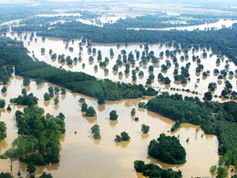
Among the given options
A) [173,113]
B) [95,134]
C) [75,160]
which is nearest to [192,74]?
[173,113]

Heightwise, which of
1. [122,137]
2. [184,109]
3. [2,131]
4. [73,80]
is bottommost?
[122,137]

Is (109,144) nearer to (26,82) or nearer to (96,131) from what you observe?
(96,131)

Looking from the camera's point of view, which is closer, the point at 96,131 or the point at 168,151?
the point at 168,151

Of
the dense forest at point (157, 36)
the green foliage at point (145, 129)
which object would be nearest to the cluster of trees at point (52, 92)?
the green foliage at point (145, 129)

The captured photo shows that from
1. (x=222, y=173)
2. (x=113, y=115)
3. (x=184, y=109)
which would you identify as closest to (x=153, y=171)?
(x=222, y=173)

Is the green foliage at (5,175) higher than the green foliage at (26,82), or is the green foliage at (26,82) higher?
the green foliage at (26,82)

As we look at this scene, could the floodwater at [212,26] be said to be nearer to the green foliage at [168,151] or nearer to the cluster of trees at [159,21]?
the cluster of trees at [159,21]

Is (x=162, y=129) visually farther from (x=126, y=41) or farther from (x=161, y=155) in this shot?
(x=126, y=41)
